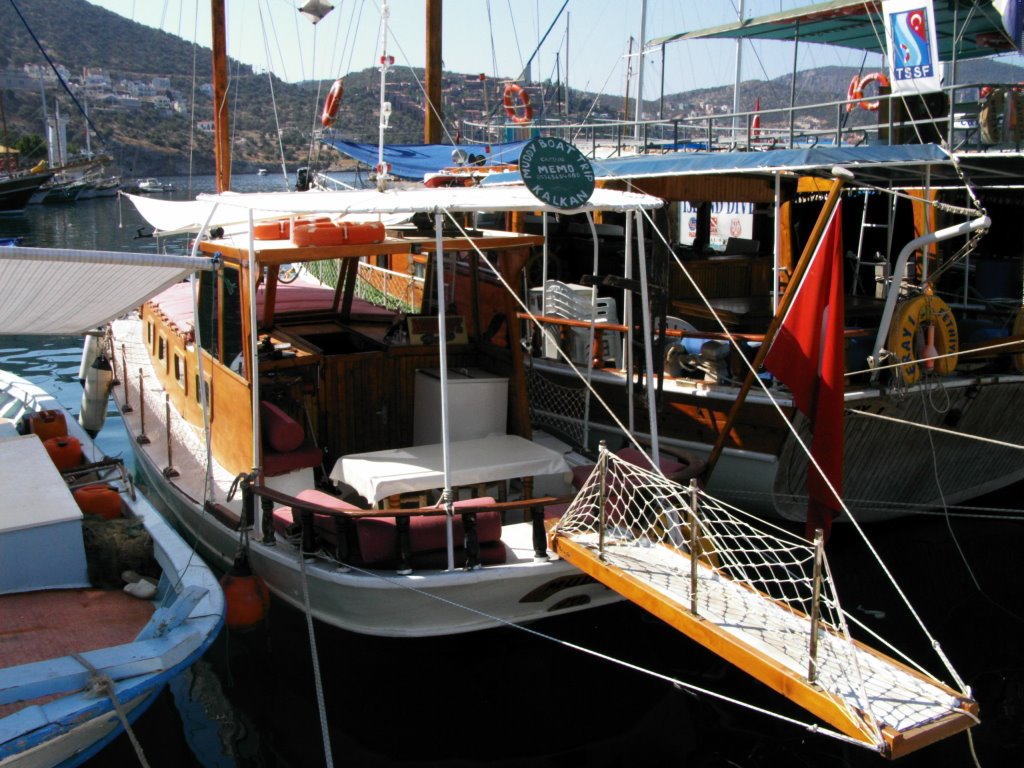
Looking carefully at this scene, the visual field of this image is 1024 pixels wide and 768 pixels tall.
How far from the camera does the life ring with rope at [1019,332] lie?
1029 centimetres

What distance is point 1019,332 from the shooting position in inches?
411

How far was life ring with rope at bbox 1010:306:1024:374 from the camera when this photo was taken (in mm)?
10289

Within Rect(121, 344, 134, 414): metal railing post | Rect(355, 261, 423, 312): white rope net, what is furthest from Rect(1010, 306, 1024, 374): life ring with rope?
Rect(121, 344, 134, 414): metal railing post

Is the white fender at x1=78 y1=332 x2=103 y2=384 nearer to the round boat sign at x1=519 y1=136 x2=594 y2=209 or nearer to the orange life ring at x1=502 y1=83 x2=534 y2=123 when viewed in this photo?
the round boat sign at x1=519 y1=136 x2=594 y2=209

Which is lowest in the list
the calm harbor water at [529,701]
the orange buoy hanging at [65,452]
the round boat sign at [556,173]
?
the calm harbor water at [529,701]

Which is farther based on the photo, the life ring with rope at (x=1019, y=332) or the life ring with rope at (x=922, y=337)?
the life ring with rope at (x=1019, y=332)

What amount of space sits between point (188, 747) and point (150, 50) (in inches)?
6185

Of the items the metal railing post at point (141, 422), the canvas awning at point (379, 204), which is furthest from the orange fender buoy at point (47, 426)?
the canvas awning at point (379, 204)

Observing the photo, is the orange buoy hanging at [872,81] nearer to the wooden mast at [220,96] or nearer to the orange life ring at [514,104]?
the orange life ring at [514,104]

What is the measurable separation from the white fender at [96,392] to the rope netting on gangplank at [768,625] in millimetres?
7687

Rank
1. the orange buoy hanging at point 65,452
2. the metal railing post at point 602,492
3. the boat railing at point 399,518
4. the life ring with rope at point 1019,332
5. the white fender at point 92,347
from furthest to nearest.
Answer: the white fender at point 92,347 < the life ring with rope at point 1019,332 < the orange buoy hanging at point 65,452 < the boat railing at point 399,518 < the metal railing post at point 602,492

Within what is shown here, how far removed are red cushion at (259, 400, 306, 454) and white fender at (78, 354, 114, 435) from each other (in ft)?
18.2

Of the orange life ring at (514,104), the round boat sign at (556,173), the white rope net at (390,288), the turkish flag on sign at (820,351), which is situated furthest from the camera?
the orange life ring at (514,104)

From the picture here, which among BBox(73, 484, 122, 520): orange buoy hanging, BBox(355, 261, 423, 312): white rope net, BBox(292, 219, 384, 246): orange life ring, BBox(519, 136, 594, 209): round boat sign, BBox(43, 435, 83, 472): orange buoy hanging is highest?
Answer: BBox(519, 136, 594, 209): round boat sign
